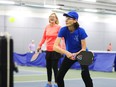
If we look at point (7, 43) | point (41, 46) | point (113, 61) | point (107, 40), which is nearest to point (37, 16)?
point (107, 40)

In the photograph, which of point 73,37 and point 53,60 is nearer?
point 73,37

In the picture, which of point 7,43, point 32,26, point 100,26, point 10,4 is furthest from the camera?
point 100,26

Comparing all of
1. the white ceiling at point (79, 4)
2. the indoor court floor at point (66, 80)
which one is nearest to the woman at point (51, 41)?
the indoor court floor at point (66, 80)

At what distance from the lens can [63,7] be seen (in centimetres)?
2336

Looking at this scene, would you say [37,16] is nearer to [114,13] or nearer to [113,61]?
[114,13]

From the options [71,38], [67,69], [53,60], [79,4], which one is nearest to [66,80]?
[53,60]

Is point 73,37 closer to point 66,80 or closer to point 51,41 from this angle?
point 51,41

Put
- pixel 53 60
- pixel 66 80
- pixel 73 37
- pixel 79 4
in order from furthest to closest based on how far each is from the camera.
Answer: pixel 79 4, pixel 66 80, pixel 53 60, pixel 73 37

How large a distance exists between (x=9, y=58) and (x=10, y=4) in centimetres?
2070

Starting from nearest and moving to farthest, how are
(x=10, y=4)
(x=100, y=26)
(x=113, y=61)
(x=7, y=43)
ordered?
1. (x=7, y=43)
2. (x=113, y=61)
3. (x=10, y=4)
4. (x=100, y=26)

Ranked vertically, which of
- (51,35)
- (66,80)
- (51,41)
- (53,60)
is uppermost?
(51,35)

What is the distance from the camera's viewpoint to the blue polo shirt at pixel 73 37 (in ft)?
14.3

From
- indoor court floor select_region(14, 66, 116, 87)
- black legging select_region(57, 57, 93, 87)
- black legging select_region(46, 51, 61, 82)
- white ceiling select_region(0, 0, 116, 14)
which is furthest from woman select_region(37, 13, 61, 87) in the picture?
white ceiling select_region(0, 0, 116, 14)

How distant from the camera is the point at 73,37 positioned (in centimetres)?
442
